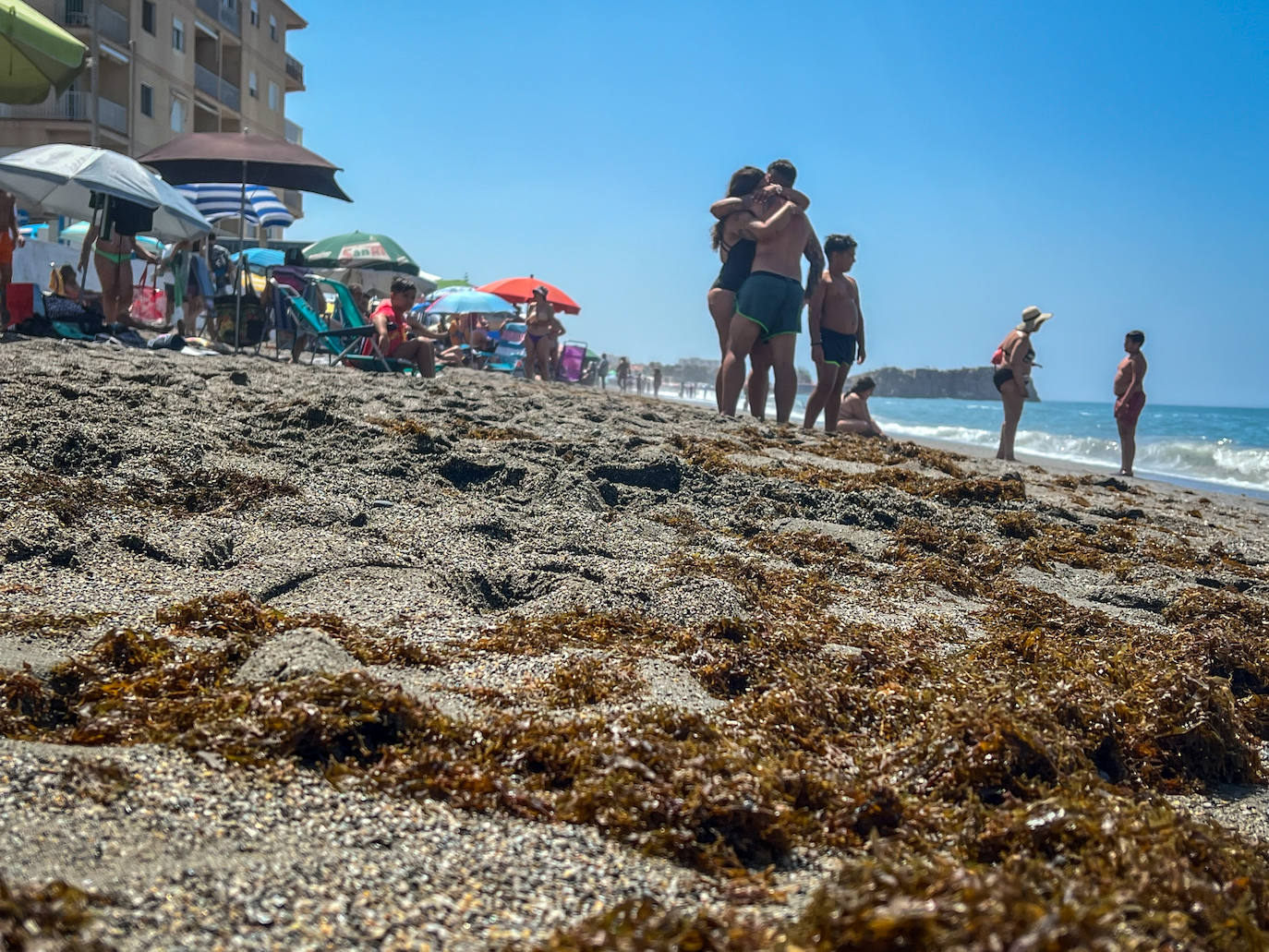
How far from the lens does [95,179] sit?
9250 mm

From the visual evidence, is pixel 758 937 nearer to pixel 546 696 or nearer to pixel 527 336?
pixel 546 696

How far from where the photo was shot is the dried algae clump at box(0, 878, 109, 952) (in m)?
1.32

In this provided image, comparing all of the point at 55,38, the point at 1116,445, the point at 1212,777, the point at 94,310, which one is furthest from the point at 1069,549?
the point at 1116,445

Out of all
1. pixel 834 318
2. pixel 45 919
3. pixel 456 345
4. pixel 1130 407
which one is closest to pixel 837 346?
pixel 834 318

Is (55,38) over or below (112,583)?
over

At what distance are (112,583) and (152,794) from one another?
1677 mm

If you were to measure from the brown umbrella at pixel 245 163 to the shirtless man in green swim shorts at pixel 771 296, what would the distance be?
17.8 feet

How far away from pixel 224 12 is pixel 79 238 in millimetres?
20477

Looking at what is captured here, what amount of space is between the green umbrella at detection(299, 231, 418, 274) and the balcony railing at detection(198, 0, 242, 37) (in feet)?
61.2

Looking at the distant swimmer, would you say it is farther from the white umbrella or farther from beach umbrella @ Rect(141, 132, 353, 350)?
the white umbrella

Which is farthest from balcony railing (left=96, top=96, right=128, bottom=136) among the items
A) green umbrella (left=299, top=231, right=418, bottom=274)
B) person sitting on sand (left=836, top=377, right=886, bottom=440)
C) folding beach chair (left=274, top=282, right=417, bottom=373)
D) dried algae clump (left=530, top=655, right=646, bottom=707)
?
dried algae clump (left=530, top=655, right=646, bottom=707)

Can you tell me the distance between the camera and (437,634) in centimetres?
304

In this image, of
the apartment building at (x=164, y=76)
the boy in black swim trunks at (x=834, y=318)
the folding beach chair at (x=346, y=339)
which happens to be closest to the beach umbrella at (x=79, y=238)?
the apartment building at (x=164, y=76)

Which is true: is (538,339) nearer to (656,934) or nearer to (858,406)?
(858,406)
